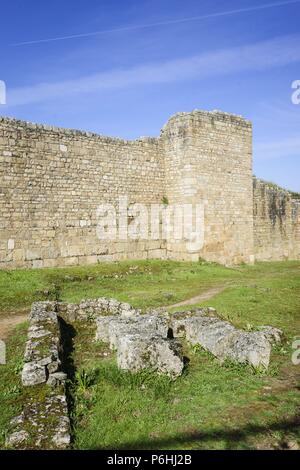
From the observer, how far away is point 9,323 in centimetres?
840

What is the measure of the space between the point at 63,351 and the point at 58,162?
9.59 meters

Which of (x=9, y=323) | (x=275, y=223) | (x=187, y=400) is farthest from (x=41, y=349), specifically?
(x=275, y=223)

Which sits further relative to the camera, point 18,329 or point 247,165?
point 247,165

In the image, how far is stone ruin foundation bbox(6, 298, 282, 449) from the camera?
3.66 meters

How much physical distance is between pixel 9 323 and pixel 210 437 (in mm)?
5856

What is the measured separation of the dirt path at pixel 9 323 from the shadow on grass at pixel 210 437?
4573 millimetres

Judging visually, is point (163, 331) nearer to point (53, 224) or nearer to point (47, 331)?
point (47, 331)

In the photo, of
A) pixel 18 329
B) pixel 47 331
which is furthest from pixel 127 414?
pixel 18 329

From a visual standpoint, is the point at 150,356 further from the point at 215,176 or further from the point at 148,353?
the point at 215,176

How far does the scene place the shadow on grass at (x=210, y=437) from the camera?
11.9ft

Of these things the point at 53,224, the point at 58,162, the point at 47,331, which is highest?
the point at 58,162

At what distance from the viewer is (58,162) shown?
14.5 meters

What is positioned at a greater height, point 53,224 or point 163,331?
point 53,224
